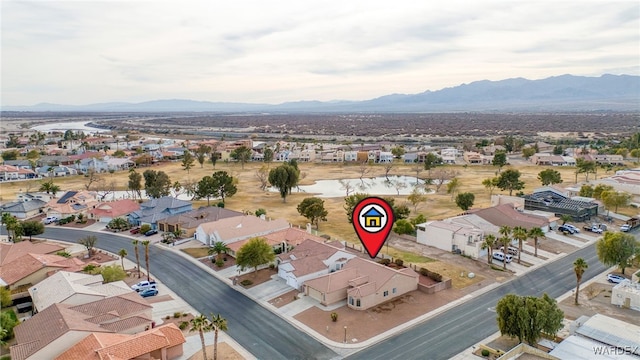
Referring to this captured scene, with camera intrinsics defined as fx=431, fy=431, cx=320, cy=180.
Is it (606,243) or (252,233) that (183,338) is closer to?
(252,233)

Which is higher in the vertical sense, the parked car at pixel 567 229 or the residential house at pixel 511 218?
the residential house at pixel 511 218

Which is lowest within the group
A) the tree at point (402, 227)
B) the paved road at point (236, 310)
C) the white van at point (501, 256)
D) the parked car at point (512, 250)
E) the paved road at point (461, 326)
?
the paved road at point (461, 326)

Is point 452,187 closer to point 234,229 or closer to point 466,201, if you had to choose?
point 466,201

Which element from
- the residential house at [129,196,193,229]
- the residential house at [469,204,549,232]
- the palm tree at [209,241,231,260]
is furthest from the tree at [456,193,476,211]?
the residential house at [129,196,193,229]

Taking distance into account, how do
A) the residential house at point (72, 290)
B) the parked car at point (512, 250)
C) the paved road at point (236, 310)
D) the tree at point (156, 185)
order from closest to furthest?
the paved road at point (236, 310)
the residential house at point (72, 290)
the parked car at point (512, 250)
the tree at point (156, 185)

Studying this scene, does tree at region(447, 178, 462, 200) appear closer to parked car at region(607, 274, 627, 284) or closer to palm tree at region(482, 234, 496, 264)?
palm tree at region(482, 234, 496, 264)

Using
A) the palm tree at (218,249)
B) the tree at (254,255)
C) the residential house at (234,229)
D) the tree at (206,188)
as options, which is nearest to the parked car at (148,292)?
the tree at (254,255)

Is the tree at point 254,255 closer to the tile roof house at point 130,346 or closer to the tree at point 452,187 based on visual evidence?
the tile roof house at point 130,346

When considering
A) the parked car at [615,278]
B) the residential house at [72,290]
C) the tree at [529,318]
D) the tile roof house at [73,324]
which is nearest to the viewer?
the tile roof house at [73,324]
